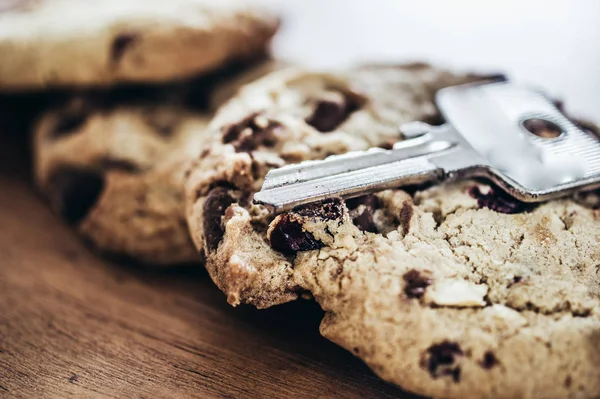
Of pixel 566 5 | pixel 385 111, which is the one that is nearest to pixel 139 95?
pixel 385 111

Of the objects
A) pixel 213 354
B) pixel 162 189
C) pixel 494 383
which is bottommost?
pixel 213 354

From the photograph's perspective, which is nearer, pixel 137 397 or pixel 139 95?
pixel 137 397

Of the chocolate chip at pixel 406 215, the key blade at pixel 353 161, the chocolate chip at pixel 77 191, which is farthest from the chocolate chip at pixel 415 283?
the chocolate chip at pixel 77 191

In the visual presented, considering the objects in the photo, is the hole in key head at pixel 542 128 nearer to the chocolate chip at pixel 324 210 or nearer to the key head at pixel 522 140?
the key head at pixel 522 140

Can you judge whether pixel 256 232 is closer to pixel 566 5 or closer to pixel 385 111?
pixel 385 111

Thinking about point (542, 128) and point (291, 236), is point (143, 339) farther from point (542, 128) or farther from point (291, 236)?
point (542, 128)

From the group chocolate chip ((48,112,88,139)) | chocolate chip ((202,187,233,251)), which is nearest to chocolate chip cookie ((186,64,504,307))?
chocolate chip ((202,187,233,251))

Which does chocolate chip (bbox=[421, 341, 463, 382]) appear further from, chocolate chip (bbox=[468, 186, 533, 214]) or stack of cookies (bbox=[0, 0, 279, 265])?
stack of cookies (bbox=[0, 0, 279, 265])

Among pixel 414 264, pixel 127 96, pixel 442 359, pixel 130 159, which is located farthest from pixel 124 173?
pixel 442 359
